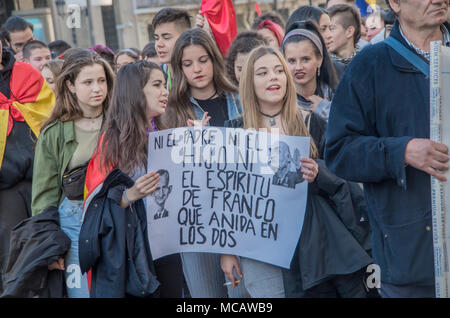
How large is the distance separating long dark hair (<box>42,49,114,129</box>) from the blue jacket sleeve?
1977mm

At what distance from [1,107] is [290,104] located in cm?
254

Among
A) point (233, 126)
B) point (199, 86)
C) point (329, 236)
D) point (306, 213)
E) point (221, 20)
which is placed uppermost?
point (221, 20)

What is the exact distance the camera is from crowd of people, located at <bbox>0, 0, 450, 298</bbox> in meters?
2.75

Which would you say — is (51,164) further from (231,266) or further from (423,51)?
(423,51)

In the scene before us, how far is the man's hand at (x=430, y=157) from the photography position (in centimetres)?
253

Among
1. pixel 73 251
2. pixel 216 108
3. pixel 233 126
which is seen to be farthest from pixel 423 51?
pixel 73 251

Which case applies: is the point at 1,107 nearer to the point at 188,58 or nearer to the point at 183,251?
the point at 188,58

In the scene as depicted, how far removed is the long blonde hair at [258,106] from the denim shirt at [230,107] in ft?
1.92

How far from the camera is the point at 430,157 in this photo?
8.32ft

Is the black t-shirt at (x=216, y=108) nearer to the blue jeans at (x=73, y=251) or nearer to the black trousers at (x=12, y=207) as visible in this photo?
the blue jeans at (x=73, y=251)

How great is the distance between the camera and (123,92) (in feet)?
13.2

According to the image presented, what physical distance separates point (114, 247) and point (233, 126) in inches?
37.9

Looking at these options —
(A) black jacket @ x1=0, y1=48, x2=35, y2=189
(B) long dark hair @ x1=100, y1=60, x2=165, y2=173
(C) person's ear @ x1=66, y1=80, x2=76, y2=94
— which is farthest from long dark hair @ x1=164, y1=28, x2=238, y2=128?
(A) black jacket @ x1=0, y1=48, x2=35, y2=189

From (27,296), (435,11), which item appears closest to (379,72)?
(435,11)
